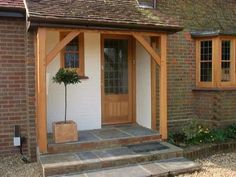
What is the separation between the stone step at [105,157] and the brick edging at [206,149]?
1.49 ft

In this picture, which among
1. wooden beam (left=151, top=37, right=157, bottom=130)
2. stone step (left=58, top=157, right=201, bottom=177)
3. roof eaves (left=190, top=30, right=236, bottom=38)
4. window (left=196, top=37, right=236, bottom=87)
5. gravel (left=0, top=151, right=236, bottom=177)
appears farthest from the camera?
window (left=196, top=37, right=236, bottom=87)

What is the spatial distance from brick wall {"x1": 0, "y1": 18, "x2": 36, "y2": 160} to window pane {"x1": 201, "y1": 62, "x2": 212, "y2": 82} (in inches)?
188

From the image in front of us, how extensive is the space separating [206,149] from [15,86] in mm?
4651

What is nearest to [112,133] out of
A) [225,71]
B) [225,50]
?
[225,71]

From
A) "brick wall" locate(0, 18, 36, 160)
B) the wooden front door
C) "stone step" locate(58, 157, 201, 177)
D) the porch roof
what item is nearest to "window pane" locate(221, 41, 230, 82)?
the porch roof

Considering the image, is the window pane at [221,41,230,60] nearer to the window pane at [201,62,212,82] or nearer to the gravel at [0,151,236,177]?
the window pane at [201,62,212,82]

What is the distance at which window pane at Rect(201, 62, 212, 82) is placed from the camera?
8680 mm

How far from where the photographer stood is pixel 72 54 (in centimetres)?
788

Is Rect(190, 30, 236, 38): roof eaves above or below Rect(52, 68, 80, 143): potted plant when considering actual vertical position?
above

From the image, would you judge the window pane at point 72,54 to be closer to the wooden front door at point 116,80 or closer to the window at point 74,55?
the window at point 74,55

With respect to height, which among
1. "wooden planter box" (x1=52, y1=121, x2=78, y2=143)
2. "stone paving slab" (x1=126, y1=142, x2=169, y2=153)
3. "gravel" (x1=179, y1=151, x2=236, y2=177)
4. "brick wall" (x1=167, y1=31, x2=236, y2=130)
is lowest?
"gravel" (x1=179, y1=151, x2=236, y2=177)

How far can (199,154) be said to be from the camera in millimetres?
7121

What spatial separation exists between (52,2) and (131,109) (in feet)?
11.9

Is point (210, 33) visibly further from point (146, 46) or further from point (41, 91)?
point (41, 91)
